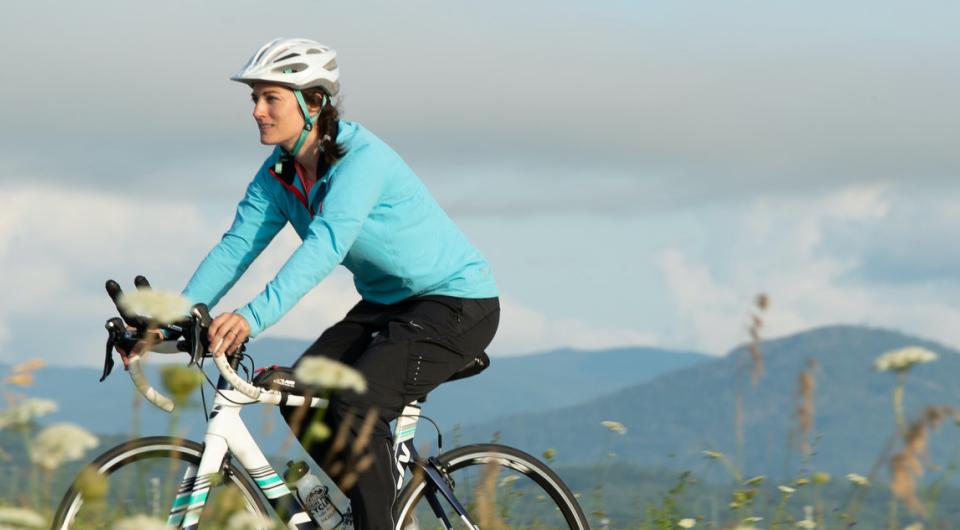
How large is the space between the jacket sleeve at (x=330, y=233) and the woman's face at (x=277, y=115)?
242 millimetres

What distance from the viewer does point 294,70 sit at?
16.5 feet

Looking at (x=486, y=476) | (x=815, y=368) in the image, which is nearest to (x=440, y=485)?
(x=486, y=476)

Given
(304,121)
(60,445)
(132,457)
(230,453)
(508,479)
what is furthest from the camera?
(508,479)

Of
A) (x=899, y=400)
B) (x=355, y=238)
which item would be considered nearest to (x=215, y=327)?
(x=355, y=238)

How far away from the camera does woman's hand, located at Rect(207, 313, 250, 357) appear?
14.3 feet

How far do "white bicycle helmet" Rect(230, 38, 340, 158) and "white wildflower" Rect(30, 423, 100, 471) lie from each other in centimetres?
192

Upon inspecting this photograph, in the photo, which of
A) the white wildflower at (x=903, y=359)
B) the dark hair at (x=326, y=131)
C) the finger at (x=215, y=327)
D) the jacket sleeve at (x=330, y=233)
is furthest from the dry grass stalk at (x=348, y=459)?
the white wildflower at (x=903, y=359)

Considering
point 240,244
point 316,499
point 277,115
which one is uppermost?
point 277,115

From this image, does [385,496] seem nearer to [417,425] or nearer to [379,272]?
[417,425]

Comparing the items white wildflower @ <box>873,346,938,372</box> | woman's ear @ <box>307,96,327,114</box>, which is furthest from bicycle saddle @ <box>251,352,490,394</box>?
white wildflower @ <box>873,346,938,372</box>

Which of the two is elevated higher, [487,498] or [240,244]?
[240,244]

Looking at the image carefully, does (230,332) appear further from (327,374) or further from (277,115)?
(277,115)

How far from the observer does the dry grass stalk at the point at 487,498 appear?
5195 mm

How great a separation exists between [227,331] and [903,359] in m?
2.19
